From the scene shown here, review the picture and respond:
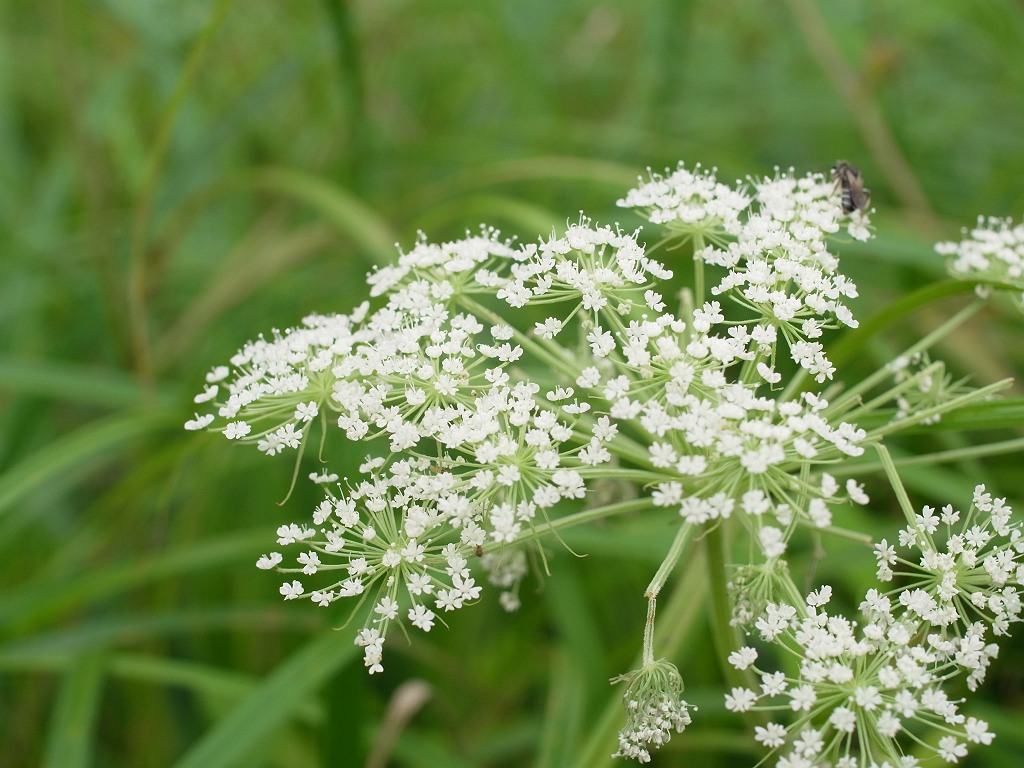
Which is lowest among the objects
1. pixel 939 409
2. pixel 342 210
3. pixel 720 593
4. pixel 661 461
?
pixel 720 593

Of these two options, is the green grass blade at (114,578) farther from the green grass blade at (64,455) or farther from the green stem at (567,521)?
the green stem at (567,521)

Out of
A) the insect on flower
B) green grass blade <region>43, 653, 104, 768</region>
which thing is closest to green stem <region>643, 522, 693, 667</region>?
the insect on flower

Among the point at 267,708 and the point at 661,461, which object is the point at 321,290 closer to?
the point at 267,708

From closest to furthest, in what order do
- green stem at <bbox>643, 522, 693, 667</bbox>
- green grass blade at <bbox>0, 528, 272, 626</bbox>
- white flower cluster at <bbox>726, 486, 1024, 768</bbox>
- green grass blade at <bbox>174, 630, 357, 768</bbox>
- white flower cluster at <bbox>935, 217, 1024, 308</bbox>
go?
white flower cluster at <bbox>726, 486, 1024, 768</bbox>
green stem at <bbox>643, 522, 693, 667</bbox>
white flower cluster at <bbox>935, 217, 1024, 308</bbox>
green grass blade at <bbox>174, 630, 357, 768</bbox>
green grass blade at <bbox>0, 528, 272, 626</bbox>

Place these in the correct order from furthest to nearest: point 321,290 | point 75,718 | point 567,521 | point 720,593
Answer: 1. point 321,290
2. point 75,718
3. point 720,593
4. point 567,521

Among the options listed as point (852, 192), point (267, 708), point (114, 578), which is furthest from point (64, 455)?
point (852, 192)

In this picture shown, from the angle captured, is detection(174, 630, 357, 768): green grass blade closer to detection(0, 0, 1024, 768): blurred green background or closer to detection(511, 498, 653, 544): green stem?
detection(0, 0, 1024, 768): blurred green background
